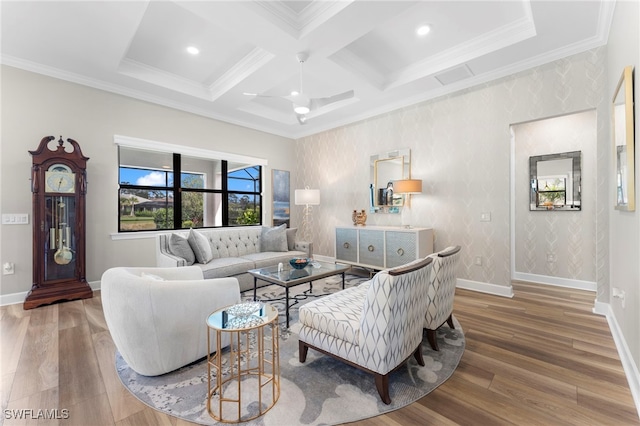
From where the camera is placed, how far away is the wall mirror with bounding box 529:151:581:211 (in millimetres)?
4086

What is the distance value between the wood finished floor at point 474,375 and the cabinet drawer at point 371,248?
59.7 inches

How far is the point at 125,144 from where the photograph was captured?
4.17 metres

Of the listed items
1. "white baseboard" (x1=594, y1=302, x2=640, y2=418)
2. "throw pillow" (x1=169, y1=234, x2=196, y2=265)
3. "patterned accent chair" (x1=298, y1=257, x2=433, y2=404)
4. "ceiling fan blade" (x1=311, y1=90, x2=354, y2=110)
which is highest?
"ceiling fan blade" (x1=311, y1=90, x2=354, y2=110)

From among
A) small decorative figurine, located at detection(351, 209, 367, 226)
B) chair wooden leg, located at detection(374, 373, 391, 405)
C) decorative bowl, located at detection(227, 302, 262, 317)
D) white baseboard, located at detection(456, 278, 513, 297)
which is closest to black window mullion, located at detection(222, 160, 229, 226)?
small decorative figurine, located at detection(351, 209, 367, 226)

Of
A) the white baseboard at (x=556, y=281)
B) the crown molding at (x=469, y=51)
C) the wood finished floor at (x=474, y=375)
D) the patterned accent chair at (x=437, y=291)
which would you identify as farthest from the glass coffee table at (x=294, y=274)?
the white baseboard at (x=556, y=281)

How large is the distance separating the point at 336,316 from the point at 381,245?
2.62 metres

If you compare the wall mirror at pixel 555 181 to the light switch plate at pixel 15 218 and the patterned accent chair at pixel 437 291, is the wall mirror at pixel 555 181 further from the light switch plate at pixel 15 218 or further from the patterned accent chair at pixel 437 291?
the light switch plate at pixel 15 218

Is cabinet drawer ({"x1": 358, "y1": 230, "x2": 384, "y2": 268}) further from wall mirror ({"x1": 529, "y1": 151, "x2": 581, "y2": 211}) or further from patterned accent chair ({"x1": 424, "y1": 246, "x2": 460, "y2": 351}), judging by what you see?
wall mirror ({"x1": 529, "y1": 151, "x2": 581, "y2": 211})

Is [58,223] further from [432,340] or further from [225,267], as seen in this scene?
[432,340]

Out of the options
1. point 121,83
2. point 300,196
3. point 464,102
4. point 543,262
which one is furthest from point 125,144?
point 543,262

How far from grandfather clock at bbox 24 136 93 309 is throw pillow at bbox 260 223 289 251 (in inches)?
94.1

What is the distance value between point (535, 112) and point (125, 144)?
18.5ft

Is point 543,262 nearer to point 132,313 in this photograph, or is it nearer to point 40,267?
point 132,313

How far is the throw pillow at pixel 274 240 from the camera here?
469 cm
